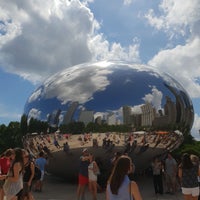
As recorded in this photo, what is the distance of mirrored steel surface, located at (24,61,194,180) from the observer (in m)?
10.6

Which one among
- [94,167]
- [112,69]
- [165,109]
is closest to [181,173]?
[94,167]

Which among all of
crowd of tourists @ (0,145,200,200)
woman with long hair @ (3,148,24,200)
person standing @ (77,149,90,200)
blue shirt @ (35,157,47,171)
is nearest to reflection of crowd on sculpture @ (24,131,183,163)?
crowd of tourists @ (0,145,200,200)

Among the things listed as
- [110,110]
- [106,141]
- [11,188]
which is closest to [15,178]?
[11,188]

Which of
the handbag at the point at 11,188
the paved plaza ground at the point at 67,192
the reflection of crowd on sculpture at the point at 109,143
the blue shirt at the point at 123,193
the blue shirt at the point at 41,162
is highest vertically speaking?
the reflection of crowd on sculpture at the point at 109,143

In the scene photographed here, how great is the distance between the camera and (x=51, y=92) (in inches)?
456

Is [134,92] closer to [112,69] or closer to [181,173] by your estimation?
[112,69]

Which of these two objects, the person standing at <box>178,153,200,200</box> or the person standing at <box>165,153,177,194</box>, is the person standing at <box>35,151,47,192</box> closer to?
the person standing at <box>165,153,177,194</box>

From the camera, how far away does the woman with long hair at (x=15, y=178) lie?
5.93 meters

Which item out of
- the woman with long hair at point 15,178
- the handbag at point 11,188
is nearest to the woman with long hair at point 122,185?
the woman with long hair at point 15,178

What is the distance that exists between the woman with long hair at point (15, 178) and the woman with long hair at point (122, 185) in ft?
8.12

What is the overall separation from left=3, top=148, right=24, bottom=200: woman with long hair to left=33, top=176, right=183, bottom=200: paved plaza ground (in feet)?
14.2

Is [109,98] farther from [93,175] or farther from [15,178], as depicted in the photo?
[15,178]

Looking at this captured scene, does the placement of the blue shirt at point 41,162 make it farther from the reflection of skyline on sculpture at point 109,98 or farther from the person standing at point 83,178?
the person standing at point 83,178

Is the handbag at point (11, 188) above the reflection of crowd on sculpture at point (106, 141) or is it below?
below
